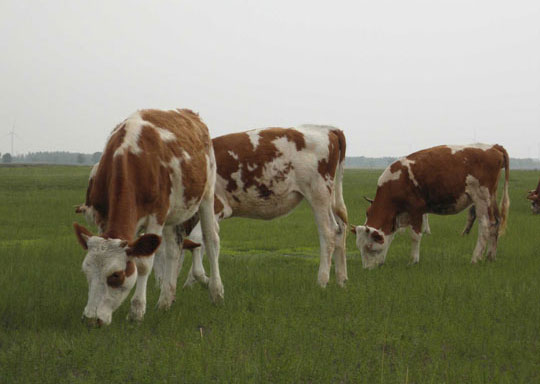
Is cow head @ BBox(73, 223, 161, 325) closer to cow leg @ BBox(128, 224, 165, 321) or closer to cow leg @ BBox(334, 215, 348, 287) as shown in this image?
cow leg @ BBox(128, 224, 165, 321)

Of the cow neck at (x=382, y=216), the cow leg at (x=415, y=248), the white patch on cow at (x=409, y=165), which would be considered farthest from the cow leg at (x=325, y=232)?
the white patch on cow at (x=409, y=165)

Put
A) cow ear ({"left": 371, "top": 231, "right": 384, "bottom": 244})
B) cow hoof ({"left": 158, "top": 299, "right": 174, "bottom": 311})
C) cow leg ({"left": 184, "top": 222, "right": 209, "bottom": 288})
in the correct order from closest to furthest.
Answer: cow hoof ({"left": 158, "top": 299, "right": 174, "bottom": 311})
cow leg ({"left": 184, "top": 222, "right": 209, "bottom": 288})
cow ear ({"left": 371, "top": 231, "right": 384, "bottom": 244})

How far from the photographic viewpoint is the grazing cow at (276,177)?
8336 millimetres

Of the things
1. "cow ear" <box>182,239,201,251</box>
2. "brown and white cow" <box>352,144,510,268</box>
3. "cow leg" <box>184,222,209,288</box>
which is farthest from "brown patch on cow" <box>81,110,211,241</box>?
"brown and white cow" <box>352,144,510,268</box>

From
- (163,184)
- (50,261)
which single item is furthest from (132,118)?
(50,261)

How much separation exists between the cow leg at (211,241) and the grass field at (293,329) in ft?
0.74

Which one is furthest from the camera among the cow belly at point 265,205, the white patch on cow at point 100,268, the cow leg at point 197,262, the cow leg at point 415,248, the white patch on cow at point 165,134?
the cow leg at point 415,248

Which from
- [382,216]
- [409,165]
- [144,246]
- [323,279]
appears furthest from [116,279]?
[409,165]

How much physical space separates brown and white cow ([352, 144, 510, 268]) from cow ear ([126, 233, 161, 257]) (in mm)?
6566

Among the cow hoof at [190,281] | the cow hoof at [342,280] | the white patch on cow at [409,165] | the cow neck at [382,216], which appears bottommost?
the cow hoof at [190,281]

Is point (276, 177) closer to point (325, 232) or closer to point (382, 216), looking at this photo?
point (325, 232)

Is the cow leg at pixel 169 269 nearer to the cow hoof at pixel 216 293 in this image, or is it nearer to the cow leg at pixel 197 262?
the cow hoof at pixel 216 293

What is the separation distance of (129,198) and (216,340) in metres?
1.58

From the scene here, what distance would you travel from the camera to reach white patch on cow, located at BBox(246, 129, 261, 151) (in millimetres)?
8445
